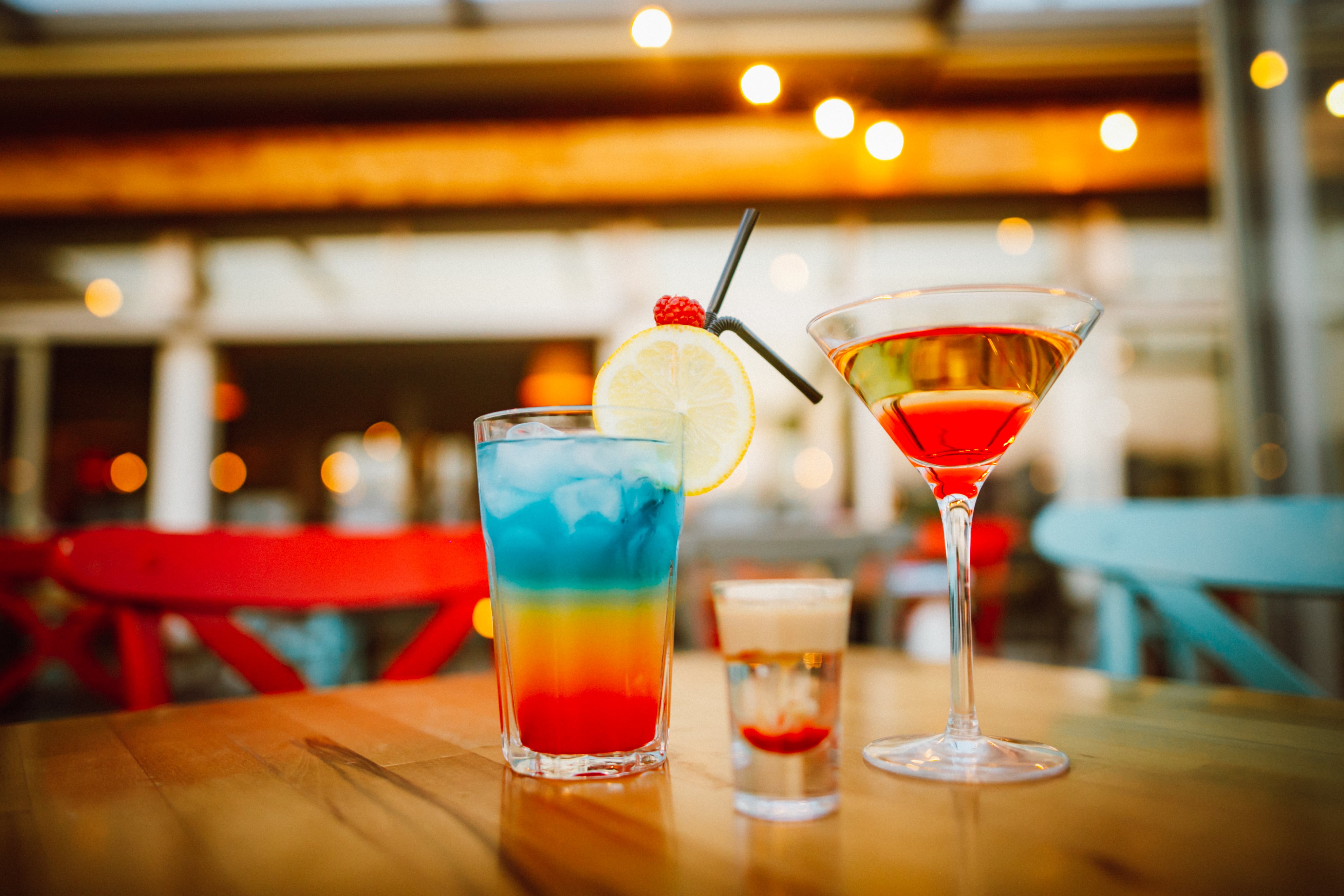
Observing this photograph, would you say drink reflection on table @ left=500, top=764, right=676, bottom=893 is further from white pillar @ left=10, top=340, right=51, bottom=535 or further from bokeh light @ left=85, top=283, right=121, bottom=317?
white pillar @ left=10, top=340, right=51, bottom=535

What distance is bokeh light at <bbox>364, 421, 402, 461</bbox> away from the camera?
9.34 metres

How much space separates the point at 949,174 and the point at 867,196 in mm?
452

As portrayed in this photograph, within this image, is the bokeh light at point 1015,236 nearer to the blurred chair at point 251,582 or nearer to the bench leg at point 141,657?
the blurred chair at point 251,582

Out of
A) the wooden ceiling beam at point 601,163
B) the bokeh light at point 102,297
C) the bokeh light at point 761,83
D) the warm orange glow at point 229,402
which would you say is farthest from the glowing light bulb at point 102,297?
the bokeh light at point 761,83

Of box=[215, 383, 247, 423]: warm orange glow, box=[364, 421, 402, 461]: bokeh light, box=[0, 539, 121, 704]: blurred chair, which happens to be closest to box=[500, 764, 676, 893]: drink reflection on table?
box=[0, 539, 121, 704]: blurred chair

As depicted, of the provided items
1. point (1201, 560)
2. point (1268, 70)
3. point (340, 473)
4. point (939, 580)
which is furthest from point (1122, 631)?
point (340, 473)

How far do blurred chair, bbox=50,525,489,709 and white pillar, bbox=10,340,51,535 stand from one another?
218 inches

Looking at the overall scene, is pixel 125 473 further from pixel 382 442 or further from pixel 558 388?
pixel 558 388

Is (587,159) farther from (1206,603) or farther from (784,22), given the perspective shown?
(1206,603)

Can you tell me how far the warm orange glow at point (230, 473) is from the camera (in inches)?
249

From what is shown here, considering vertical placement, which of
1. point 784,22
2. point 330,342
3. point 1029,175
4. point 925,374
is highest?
point 784,22

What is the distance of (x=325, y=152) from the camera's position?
15.7 feet

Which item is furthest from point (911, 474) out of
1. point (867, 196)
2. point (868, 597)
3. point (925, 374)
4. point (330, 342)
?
point (925, 374)

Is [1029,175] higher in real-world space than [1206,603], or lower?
higher
